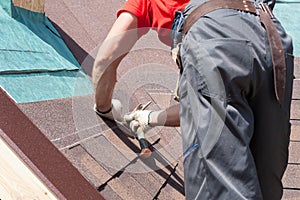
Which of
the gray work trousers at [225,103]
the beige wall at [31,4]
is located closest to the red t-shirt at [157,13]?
the gray work trousers at [225,103]

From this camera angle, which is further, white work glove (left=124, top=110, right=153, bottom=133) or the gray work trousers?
white work glove (left=124, top=110, right=153, bottom=133)

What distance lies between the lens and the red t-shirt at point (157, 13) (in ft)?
6.52

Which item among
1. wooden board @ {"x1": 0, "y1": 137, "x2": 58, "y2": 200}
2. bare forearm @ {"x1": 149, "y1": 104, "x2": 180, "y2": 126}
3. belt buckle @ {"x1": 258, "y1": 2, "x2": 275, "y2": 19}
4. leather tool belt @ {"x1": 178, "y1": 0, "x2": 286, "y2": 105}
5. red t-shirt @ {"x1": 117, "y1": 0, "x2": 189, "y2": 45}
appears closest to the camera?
wooden board @ {"x1": 0, "y1": 137, "x2": 58, "y2": 200}

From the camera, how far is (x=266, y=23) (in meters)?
1.53

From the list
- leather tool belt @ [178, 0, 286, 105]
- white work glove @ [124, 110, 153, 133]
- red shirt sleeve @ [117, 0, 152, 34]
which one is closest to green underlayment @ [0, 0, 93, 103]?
white work glove @ [124, 110, 153, 133]

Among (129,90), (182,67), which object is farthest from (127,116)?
(182,67)

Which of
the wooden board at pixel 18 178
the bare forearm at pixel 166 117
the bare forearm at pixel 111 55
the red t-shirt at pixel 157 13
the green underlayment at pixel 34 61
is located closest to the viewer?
the wooden board at pixel 18 178

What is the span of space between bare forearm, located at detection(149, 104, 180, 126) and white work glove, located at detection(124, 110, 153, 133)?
3cm

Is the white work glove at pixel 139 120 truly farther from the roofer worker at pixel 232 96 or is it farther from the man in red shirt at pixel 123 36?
the roofer worker at pixel 232 96

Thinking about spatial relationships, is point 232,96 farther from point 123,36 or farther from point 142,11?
point 123,36

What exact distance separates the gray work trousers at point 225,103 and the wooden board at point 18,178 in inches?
15.4

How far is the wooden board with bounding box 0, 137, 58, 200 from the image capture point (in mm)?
1379

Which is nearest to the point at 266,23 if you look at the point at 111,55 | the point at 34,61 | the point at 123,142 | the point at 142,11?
the point at 142,11

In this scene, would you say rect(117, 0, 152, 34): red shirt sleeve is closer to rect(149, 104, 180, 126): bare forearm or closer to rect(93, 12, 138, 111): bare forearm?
rect(93, 12, 138, 111): bare forearm
